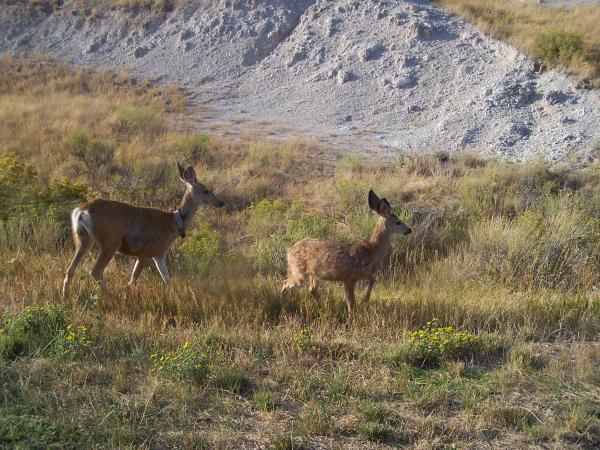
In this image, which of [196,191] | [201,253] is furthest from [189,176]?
[201,253]

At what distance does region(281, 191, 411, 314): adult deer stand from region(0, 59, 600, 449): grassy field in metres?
0.26

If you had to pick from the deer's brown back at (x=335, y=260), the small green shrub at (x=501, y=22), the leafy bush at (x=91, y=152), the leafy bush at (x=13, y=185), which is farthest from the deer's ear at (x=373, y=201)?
the small green shrub at (x=501, y=22)

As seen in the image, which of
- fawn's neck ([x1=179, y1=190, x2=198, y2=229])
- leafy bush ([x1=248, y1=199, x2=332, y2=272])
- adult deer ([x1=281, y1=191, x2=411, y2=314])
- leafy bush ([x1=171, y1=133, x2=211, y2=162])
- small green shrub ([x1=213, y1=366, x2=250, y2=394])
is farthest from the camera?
leafy bush ([x1=171, y1=133, x2=211, y2=162])

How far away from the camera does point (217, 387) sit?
5.85 meters

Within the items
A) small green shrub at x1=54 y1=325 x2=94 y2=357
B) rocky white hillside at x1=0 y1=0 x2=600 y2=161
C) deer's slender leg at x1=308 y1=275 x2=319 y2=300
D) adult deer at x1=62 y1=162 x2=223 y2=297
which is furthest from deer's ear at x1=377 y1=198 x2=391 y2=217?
rocky white hillside at x1=0 y1=0 x2=600 y2=161

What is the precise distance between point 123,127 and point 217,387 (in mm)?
17501

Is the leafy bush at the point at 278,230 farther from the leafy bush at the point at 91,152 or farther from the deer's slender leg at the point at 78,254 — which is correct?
the leafy bush at the point at 91,152

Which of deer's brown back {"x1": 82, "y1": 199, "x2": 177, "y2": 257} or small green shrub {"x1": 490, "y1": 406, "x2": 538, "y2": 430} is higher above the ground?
deer's brown back {"x1": 82, "y1": 199, "x2": 177, "y2": 257}

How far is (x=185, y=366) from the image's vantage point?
5.79 metres

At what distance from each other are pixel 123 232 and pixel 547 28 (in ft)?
82.8

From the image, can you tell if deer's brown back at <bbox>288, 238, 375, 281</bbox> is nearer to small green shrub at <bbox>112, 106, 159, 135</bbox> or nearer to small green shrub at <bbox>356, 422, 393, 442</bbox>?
small green shrub at <bbox>356, 422, 393, 442</bbox>

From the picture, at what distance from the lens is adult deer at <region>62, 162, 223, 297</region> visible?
837 cm

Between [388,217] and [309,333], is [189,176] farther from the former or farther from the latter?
[309,333]

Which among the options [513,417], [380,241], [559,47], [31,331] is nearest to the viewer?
[513,417]
